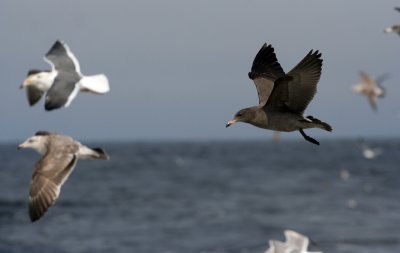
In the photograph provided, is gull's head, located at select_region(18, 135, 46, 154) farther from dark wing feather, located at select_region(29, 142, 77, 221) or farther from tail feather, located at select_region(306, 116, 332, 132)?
tail feather, located at select_region(306, 116, 332, 132)

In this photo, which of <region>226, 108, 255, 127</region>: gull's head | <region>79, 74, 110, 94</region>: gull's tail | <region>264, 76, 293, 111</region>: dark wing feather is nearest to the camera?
<region>264, 76, 293, 111</region>: dark wing feather

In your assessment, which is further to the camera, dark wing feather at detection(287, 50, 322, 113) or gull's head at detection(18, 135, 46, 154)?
gull's head at detection(18, 135, 46, 154)

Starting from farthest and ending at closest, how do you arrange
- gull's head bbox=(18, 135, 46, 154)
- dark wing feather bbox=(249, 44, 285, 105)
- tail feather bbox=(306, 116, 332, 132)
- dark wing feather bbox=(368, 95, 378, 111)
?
dark wing feather bbox=(368, 95, 378, 111)
gull's head bbox=(18, 135, 46, 154)
dark wing feather bbox=(249, 44, 285, 105)
tail feather bbox=(306, 116, 332, 132)

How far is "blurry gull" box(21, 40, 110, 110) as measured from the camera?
8.20 metres

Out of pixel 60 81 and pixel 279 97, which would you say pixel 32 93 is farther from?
pixel 279 97

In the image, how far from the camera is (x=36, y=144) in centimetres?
904

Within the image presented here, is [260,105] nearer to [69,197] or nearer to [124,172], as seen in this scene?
[69,197]

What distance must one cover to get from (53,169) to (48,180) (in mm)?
122

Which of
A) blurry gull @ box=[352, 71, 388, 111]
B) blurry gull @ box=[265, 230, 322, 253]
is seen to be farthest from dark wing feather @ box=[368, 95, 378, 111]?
blurry gull @ box=[265, 230, 322, 253]

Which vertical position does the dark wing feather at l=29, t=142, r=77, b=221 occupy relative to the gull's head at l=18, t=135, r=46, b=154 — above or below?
below

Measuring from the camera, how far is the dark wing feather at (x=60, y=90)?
8023 millimetres

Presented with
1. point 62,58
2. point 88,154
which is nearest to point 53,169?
point 88,154

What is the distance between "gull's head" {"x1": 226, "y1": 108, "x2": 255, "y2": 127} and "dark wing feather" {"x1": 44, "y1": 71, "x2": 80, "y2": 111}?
181 cm

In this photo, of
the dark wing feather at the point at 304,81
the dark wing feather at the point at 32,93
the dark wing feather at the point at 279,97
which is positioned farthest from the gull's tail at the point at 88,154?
the dark wing feather at the point at 304,81
